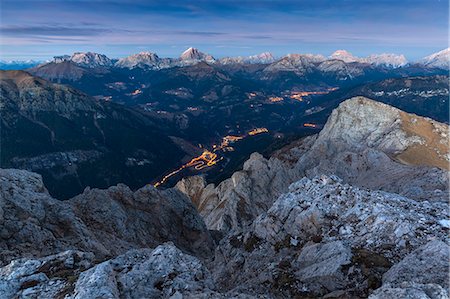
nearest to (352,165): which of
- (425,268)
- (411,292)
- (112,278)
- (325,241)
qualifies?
Answer: (325,241)

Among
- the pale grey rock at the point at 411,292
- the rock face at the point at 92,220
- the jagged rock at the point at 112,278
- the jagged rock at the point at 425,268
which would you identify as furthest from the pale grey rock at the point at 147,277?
the rock face at the point at 92,220

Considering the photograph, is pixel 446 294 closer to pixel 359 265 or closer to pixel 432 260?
pixel 432 260

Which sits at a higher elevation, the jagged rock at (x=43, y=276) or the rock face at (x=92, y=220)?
the jagged rock at (x=43, y=276)

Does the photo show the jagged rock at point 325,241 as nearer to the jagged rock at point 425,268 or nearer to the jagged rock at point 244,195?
the jagged rock at point 425,268

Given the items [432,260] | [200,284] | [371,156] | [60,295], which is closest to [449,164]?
[371,156]

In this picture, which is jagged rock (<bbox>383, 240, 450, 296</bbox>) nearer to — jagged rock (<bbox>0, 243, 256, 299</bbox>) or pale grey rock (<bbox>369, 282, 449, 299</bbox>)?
pale grey rock (<bbox>369, 282, 449, 299</bbox>)

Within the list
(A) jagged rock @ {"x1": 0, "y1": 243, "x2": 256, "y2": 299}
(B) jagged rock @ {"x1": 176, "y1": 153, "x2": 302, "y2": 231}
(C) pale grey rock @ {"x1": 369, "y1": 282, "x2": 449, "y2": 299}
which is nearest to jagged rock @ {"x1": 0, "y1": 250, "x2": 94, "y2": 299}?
(A) jagged rock @ {"x1": 0, "y1": 243, "x2": 256, "y2": 299}
